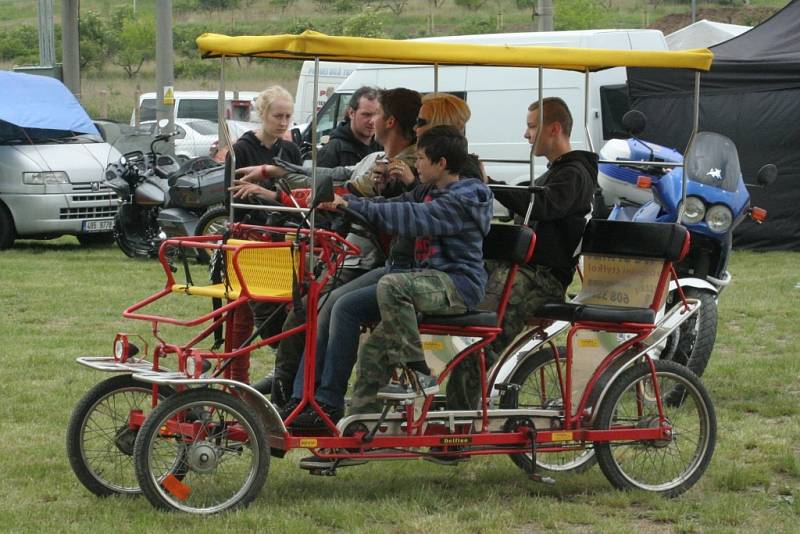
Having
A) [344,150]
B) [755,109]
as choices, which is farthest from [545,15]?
[344,150]

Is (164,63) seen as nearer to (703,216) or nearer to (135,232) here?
(135,232)

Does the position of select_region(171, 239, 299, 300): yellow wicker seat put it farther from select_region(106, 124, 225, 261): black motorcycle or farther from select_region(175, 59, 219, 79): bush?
select_region(175, 59, 219, 79): bush

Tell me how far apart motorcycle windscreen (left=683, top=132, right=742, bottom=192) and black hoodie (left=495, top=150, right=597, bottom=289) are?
2469 mm

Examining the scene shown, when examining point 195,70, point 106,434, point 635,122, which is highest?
point 635,122

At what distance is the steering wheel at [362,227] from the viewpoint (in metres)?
5.34

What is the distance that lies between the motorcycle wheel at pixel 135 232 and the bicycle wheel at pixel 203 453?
31.5ft

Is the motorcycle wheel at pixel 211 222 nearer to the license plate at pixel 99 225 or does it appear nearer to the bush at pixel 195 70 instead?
the license plate at pixel 99 225

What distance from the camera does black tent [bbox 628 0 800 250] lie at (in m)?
16.3

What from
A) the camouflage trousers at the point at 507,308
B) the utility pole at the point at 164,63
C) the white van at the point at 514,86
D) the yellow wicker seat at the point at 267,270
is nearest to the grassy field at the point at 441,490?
the camouflage trousers at the point at 507,308

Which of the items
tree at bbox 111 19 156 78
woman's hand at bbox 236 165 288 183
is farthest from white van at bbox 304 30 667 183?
tree at bbox 111 19 156 78

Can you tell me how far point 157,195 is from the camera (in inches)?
579

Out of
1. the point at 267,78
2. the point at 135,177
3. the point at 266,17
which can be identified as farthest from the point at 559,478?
the point at 266,17

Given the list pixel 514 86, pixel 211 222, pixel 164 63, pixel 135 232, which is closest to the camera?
pixel 211 222

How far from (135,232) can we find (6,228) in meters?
1.61
